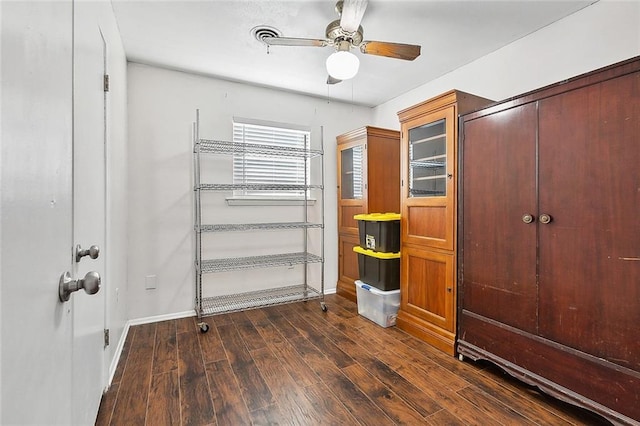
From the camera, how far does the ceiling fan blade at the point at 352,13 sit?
1.71m

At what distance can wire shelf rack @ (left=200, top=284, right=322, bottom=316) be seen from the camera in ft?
9.93

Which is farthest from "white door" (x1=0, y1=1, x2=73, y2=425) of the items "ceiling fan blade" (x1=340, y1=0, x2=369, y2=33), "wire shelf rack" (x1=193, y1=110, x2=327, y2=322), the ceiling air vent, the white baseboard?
the white baseboard

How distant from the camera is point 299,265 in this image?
3.55 metres

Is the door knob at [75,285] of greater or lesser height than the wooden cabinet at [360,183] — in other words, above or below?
below

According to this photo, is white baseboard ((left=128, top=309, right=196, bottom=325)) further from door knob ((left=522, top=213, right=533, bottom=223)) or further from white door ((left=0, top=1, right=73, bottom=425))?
door knob ((left=522, top=213, right=533, bottom=223))

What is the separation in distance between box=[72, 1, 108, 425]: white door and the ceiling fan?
1.04 meters

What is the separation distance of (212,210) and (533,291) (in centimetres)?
277

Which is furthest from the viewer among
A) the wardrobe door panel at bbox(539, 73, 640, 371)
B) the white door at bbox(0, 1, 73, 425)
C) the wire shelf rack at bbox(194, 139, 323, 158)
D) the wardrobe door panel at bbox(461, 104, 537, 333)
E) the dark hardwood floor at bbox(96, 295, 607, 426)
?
the wire shelf rack at bbox(194, 139, 323, 158)

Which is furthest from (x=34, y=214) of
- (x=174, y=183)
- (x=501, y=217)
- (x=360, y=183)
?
(x=360, y=183)

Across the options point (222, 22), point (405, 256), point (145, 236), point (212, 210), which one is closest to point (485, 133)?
point (405, 256)

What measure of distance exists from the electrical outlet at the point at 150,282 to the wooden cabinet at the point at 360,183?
6.67ft

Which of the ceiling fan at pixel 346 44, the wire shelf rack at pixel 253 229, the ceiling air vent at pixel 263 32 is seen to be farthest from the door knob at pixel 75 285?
the ceiling air vent at pixel 263 32

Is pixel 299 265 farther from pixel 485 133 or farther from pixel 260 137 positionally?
pixel 485 133

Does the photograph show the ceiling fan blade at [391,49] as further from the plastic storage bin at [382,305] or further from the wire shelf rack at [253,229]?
the plastic storage bin at [382,305]
